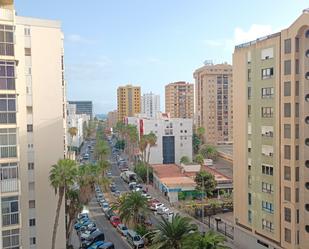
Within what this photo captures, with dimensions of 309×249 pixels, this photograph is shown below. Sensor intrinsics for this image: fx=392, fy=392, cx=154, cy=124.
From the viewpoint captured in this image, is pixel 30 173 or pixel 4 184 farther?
pixel 30 173

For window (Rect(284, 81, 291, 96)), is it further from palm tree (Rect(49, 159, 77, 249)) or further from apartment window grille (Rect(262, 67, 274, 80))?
palm tree (Rect(49, 159, 77, 249))

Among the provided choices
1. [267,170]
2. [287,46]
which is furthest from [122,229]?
[287,46]

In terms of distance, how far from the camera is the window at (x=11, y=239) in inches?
967

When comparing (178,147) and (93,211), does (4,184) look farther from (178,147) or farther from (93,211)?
(178,147)

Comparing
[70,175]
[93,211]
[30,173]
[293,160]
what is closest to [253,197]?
[293,160]

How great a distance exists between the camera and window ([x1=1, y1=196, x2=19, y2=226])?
24.8 metres

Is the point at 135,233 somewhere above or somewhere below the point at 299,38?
below

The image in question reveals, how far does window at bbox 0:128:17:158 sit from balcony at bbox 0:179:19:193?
5.31 ft

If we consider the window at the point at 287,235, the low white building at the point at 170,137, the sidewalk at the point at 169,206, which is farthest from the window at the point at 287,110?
the low white building at the point at 170,137

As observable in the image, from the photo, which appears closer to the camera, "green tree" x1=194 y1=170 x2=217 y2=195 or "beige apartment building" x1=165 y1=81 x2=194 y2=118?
"green tree" x1=194 y1=170 x2=217 y2=195

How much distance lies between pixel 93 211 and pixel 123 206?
17526 millimetres

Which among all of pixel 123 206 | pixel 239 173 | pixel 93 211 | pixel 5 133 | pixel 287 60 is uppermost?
pixel 287 60

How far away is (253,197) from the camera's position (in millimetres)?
39531

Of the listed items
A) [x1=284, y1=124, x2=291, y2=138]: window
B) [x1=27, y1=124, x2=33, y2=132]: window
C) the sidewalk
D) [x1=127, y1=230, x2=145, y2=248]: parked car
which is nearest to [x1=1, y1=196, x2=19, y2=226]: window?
[x1=27, y1=124, x2=33, y2=132]: window
